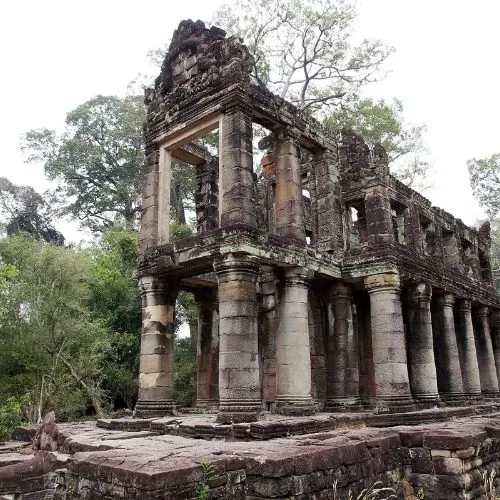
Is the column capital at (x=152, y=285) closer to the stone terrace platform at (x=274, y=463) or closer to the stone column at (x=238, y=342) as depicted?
the stone column at (x=238, y=342)

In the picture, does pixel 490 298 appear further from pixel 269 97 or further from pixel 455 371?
pixel 269 97

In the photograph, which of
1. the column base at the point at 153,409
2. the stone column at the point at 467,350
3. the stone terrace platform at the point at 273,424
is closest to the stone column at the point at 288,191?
the stone terrace platform at the point at 273,424

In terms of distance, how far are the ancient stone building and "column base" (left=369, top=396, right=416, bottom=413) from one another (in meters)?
0.03

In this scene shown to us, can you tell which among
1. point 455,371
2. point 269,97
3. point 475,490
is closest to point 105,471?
point 475,490

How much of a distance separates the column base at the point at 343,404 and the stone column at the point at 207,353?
9.69ft

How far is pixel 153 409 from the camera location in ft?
34.7

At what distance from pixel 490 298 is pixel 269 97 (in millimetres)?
11811

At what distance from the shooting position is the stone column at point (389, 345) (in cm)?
1070

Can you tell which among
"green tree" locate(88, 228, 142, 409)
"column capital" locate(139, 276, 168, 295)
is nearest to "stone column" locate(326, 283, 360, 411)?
"column capital" locate(139, 276, 168, 295)

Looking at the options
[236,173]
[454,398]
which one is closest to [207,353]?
[236,173]

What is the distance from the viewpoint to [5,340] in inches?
648

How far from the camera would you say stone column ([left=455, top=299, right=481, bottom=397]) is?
1504 cm

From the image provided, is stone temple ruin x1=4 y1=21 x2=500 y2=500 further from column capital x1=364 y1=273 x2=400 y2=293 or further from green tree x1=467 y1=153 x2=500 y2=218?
green tree x1=467 y1=153 x2=500 y2=218

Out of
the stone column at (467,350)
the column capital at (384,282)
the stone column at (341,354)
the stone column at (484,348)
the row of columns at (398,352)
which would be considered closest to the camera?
the row of columns at (398,352)
